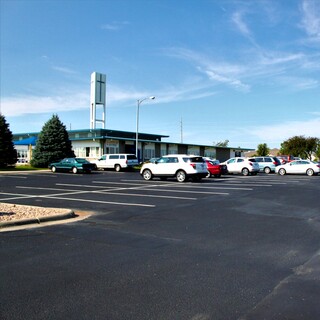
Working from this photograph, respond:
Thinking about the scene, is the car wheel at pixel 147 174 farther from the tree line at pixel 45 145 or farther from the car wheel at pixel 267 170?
the tree line at pixel 45 145

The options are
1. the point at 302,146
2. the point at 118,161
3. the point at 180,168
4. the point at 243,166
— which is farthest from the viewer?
the point at 302,146

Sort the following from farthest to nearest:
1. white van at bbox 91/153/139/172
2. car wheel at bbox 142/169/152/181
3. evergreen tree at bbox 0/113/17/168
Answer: evergreen tree at bbox 0/113/17/168 < white van at bbox 91/153/139/172 < car wheel at bbox 142/169/152/181

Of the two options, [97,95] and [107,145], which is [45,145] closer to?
[107,145]

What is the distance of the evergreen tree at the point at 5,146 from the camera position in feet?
133

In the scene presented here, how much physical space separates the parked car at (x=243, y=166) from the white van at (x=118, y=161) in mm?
10370

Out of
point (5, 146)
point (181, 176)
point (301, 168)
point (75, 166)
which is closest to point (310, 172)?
point (301, 168)

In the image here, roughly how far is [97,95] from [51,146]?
53.0 feet

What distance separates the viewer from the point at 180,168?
23.6m

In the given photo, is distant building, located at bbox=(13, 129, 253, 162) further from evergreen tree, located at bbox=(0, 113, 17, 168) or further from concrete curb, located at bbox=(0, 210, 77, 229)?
concrete curb, located at bbox=(0, 210, 77, 229)

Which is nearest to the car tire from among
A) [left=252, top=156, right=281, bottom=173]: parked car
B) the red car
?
[left=252, top=156, right=281, bottom=173]: parked car

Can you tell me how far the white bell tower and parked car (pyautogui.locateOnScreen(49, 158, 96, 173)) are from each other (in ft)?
66.5

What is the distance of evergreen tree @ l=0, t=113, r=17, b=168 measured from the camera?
4044 centimetres

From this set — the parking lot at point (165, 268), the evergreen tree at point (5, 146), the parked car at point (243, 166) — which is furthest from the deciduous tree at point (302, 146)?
the parking lot at point (165, 268)

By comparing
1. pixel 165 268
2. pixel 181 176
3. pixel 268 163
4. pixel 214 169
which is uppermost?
pixel 268 163
